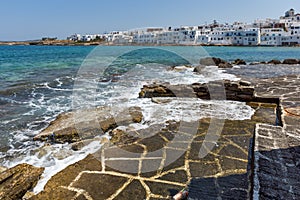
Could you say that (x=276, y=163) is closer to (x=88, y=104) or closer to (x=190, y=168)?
(x=190, y=168)

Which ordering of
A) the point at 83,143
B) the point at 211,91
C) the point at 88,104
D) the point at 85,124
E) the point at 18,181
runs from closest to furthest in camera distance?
1. the point at 18,181
2. the point at 83,143
3. the point at 85,124
4. the point at 211,91
5. the point at 88,104

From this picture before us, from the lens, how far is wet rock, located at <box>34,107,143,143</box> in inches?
243

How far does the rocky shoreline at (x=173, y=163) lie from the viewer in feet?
10.8

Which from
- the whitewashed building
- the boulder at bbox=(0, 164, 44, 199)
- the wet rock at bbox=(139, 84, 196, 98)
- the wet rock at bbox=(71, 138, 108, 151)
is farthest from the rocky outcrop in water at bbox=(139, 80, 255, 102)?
the whitewashed building

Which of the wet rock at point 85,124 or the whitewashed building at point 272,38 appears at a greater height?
the whitewashed building at point 272,38

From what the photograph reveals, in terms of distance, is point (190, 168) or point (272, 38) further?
point (272, 38)

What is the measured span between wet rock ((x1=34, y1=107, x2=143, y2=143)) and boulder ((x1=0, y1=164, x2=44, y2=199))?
1721 mm

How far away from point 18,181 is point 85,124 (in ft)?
9.66

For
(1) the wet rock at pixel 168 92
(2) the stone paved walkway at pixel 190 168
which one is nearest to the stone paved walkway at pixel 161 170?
(2) the stone paved walkway at pixel 190 168

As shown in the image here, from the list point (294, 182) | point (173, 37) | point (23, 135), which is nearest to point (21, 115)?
point (23, 135)

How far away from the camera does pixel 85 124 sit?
6.82 meters

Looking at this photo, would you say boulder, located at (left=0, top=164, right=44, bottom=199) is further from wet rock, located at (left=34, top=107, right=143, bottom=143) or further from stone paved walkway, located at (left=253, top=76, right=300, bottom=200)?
stone paved walkway, located at (left=253, top=76, right=300, bottom=200)

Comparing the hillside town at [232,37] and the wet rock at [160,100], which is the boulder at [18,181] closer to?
the wet rock at [160,100]

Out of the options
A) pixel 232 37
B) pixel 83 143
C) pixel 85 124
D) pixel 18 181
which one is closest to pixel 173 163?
pixel 83 143
